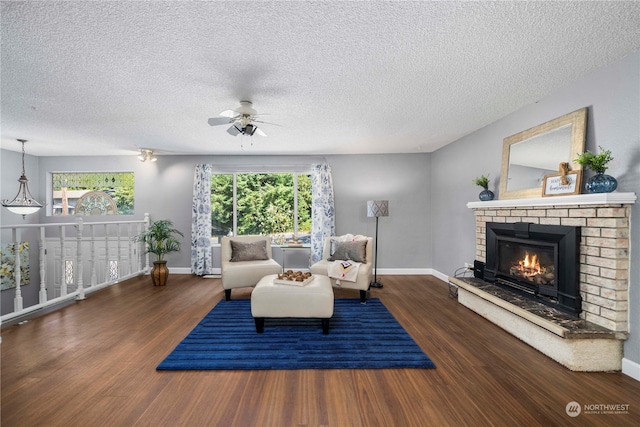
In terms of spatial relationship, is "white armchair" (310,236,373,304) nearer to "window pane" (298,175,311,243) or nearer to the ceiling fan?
"window pane" (298,175,311,243)

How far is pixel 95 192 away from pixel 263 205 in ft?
11.2

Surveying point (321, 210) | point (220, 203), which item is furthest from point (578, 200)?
point (220, 203)

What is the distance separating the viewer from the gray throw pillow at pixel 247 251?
4477 millimetres

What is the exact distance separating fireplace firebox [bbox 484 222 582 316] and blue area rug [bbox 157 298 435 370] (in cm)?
138

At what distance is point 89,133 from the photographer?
4234 mm

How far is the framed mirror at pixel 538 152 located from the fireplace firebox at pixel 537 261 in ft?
1.40

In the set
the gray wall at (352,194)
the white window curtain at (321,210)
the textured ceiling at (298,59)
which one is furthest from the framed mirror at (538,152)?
the white window curtain at (321,210)

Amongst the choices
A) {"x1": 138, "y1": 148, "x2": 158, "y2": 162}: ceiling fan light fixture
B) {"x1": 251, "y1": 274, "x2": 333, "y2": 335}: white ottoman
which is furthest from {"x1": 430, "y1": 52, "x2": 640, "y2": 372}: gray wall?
{"x1": 138, "y1": 148, "x2": 158, "y2": 162}: ceiling fan light fixture

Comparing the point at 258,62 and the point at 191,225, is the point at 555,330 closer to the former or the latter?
the point at 258,62

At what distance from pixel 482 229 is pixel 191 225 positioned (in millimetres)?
5134

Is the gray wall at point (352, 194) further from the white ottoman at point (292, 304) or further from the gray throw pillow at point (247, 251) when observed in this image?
the white ottoman at point (292, 304)

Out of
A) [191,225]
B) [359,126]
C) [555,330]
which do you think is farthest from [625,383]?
[191,225]

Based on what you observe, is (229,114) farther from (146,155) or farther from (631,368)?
(631,368)

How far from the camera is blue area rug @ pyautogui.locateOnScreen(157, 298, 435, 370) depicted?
232cm
